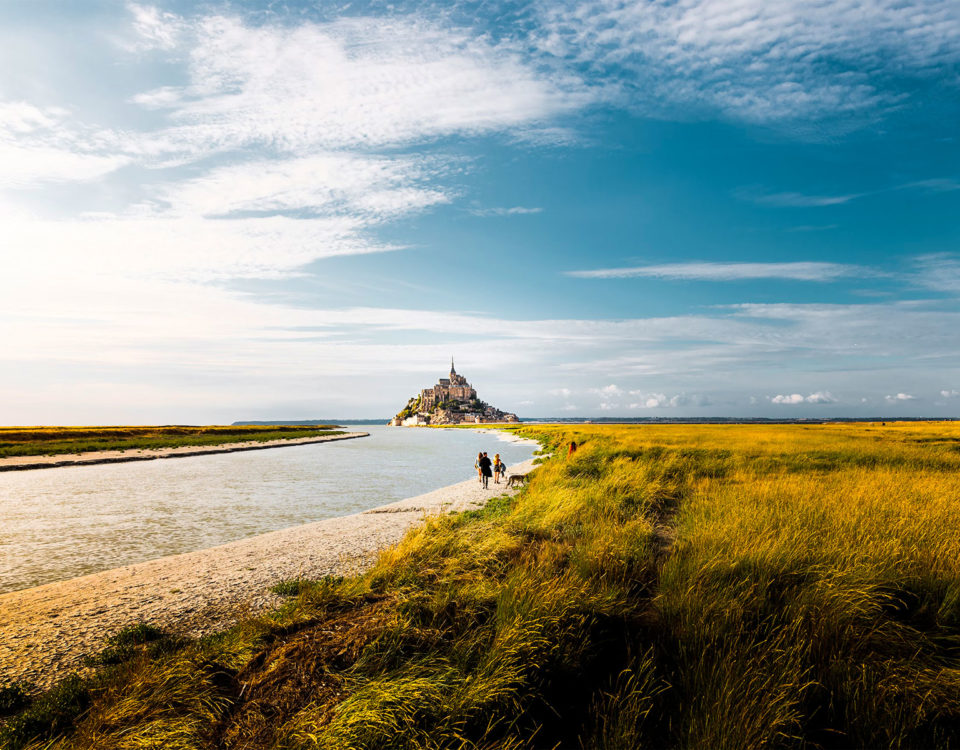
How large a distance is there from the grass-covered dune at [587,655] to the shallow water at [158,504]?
8.42m

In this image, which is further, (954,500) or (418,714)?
(954,500)

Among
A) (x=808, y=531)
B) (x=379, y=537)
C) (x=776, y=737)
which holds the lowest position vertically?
(x=379, y=537)

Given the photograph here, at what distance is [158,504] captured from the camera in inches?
838

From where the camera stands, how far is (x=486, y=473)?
76.9ft

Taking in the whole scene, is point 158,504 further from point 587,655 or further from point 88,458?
point 88,458

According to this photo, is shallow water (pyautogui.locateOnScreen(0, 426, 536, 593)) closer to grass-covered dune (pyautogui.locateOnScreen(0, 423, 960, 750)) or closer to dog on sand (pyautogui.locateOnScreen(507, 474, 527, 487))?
dog on sand (pyautogui.locateOnScreen(507, 474, 527, 487))

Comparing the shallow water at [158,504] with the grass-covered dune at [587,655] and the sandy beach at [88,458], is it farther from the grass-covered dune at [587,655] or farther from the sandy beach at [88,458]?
the grass-covered dune at [587,655]

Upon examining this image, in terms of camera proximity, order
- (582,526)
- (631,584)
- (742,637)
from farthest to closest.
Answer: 1. (582,526)
2. (631,584)
3. (742,637)

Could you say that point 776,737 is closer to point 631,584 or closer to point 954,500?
point 631,584

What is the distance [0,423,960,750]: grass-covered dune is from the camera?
438cm

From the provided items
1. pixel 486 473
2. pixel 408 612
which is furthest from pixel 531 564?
pixel 486 473

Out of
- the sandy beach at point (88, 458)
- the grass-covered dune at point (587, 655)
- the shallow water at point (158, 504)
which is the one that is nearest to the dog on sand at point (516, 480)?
the shallow water at point (158, 504)

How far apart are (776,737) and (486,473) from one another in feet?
64.2

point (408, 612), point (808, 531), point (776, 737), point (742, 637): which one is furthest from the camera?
point (808, 531)
